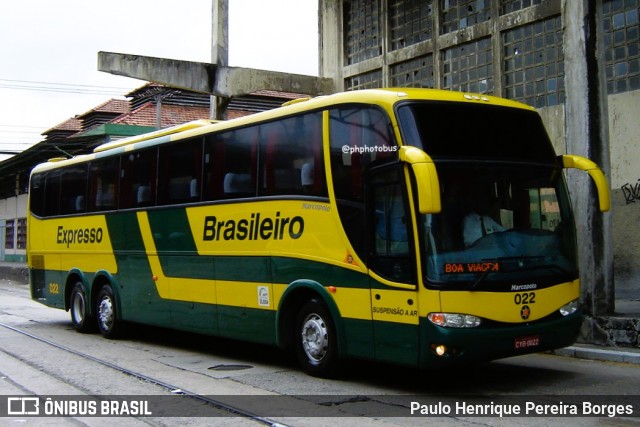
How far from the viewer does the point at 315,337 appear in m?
9.21

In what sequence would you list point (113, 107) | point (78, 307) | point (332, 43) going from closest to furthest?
point (78, 307)
point (332, 43)
point (113, 107)

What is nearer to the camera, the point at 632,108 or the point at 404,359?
the point at 404,359

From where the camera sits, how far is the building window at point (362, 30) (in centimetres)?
1980

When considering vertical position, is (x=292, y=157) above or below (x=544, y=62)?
below

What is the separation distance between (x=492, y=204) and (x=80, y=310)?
9.66 m

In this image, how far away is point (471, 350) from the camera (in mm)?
7648

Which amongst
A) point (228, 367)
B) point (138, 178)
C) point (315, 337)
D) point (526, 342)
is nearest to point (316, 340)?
point (315, 337)

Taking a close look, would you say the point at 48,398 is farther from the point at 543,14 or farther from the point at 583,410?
the point at 543,14

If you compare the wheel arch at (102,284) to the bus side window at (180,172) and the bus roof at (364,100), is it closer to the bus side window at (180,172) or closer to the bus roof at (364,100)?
the bus side window at (180,172)

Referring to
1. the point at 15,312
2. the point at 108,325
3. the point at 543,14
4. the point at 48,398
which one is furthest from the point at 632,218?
the point at 15,312

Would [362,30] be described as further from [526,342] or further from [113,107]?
[113,107]

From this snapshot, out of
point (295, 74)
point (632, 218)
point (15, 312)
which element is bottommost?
point (15, 312)

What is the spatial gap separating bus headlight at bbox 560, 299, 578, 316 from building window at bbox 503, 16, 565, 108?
24.2ft

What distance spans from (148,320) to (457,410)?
22.5 ft
